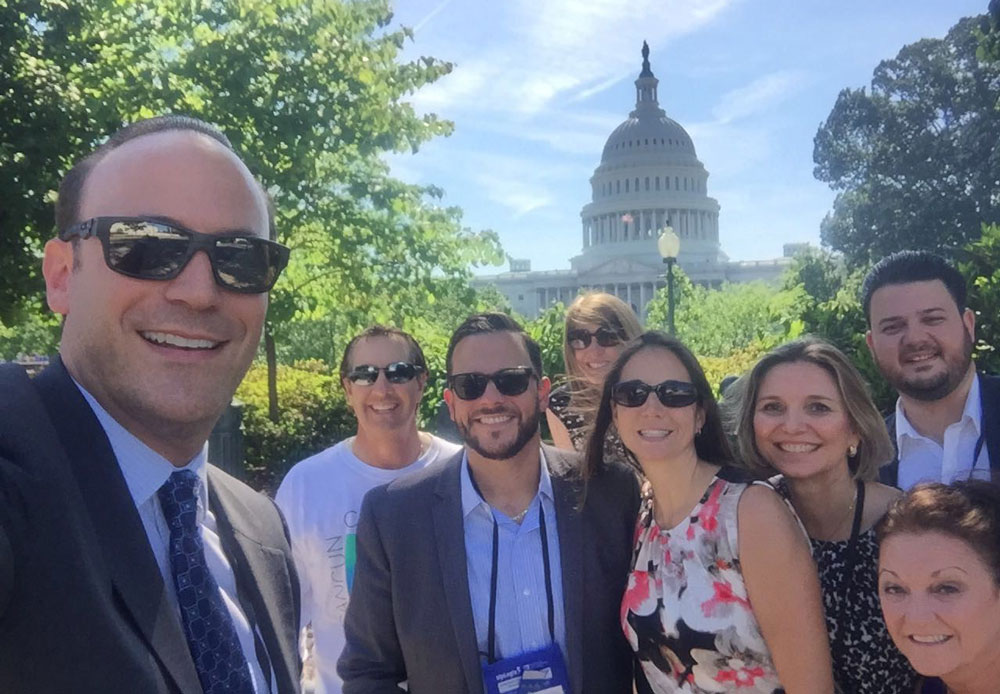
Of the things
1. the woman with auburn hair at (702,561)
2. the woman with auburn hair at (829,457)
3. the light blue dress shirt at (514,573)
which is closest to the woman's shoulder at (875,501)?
the woman with auburn hair at (829,457)

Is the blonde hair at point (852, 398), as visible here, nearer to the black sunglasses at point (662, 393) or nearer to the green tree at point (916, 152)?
the black sunglasses at point (662, 393)

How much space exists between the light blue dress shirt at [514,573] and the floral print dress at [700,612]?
0.87ft

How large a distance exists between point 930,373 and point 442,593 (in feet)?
7.36

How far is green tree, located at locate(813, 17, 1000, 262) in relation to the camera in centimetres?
4159

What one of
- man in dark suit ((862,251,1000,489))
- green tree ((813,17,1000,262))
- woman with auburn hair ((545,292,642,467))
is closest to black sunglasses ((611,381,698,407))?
man in dark suit ((862,251,1000,489))

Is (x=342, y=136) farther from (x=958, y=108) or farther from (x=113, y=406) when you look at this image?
(x=958, y=108)

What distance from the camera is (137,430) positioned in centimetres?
166

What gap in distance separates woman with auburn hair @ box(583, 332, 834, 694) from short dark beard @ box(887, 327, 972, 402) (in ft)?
3.75

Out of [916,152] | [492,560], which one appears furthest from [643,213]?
[492,560]

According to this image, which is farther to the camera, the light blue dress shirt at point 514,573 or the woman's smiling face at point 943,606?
the light blue dress shirt at point 514,573

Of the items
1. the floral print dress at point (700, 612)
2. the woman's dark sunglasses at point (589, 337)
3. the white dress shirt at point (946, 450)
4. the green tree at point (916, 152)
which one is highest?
the green tree at point (916, 152)

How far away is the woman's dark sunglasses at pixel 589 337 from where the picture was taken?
14.4 feet

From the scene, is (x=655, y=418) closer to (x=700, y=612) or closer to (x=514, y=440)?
(x=514, y=440)

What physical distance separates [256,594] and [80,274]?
0.85m
